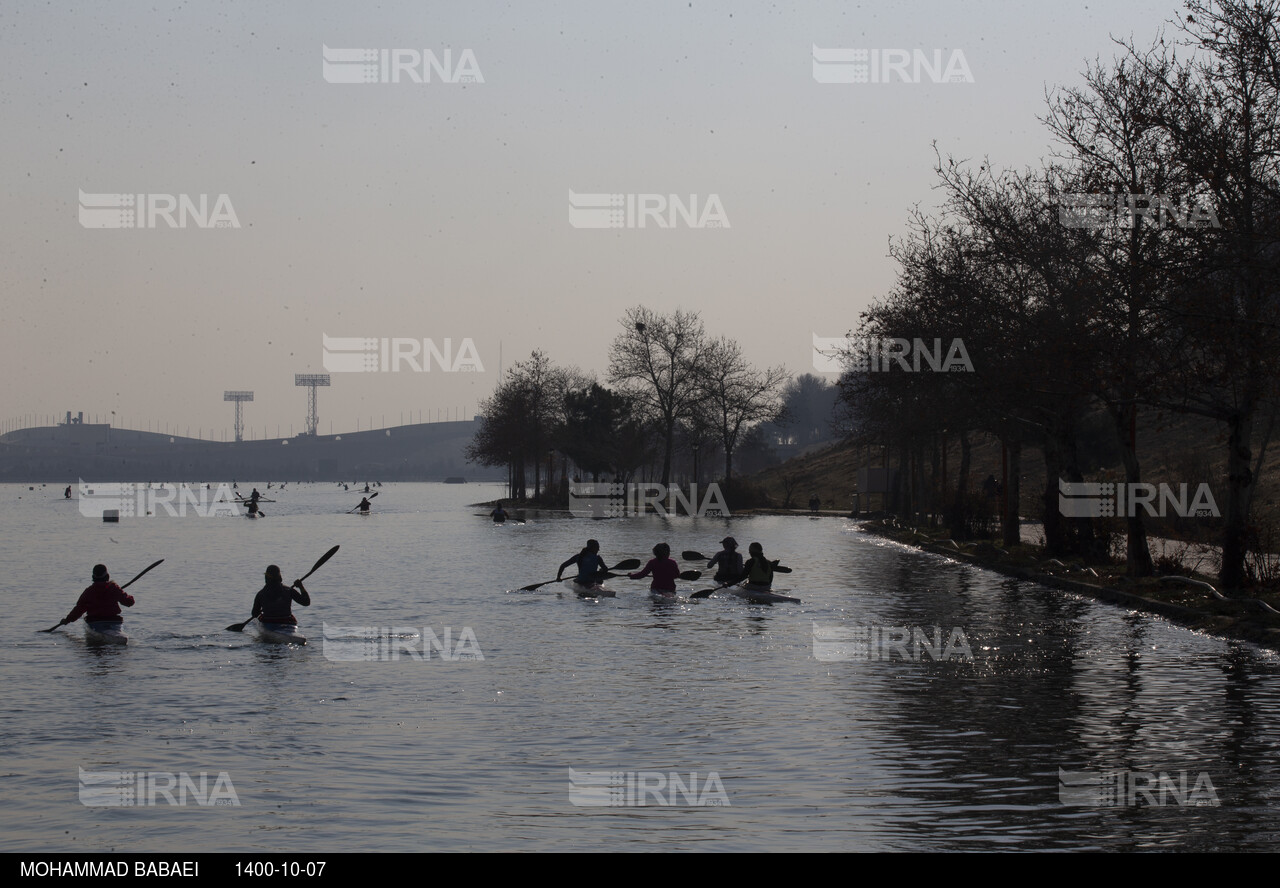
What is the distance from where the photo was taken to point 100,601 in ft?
74.7

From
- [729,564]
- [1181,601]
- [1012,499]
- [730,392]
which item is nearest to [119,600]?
[729,564]

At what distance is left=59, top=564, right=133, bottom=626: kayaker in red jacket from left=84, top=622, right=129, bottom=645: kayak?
0.29ft

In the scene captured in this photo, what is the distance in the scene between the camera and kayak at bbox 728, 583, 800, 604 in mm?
28547

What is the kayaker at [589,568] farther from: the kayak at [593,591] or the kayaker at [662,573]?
the kayaker at [662,573]

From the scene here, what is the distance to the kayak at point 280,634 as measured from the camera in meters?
21.9

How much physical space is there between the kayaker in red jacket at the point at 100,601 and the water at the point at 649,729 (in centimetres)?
54

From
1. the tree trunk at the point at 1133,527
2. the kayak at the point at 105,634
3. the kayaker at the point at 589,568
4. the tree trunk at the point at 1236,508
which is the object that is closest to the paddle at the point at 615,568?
the kayaker at the point at 589,568

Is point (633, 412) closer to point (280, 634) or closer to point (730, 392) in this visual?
point (730, 392)

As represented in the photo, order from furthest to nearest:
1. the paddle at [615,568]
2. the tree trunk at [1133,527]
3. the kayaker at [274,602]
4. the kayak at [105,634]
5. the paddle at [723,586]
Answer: the paddle at [615,568] < the paddle at [723,586] < the tree trunk at [1133,527] < the kayaker at [274,602] < the kayak at [105,634]

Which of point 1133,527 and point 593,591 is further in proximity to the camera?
point 593,591

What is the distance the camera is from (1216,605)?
23266 millimetres

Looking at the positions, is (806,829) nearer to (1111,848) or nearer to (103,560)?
(1111,848)

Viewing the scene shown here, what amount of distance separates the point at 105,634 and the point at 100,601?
68 centimetres

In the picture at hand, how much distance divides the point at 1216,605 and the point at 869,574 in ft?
45.7
